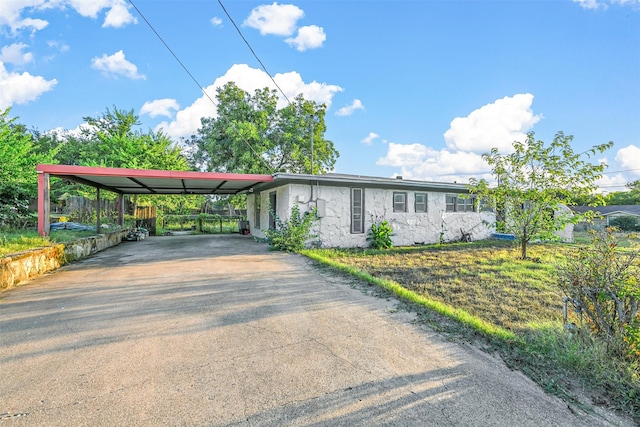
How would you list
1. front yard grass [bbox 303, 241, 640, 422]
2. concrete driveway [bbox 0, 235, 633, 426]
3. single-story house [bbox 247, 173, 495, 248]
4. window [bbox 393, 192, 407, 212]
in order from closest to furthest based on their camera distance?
concrete driveway [bbox 0, 235, 633, 426] → front yard grass [bbox 303, 241, 640, 422] → single-story house [bbox 247, 173, 495, 248] → window [bbox 393, 192, 407, 212]

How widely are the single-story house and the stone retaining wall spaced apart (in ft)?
18.1

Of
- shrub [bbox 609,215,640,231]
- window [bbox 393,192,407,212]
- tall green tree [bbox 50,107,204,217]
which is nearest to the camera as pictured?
window [bbox 393,192,407,212]

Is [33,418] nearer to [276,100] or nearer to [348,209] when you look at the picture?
[348,209]

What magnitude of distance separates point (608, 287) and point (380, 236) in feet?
27.2

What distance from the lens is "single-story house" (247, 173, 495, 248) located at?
33.3 feet

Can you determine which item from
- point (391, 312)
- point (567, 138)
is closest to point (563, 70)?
point (567, 138)

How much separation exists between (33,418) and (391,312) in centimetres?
346

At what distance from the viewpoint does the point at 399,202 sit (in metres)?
11.8

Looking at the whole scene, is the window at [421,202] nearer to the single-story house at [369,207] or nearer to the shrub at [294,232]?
the single-story house at [369,207]

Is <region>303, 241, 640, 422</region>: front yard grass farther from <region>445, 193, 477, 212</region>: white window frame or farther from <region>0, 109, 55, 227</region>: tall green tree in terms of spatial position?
<region>0, 109, 55, 227</region>: tall green tree

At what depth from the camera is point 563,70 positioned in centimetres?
923

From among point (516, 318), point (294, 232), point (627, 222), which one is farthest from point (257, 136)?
point (627, 222)

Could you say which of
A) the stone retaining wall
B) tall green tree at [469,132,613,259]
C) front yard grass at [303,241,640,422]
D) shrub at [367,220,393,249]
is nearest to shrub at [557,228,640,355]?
front yard grass at [303,241,640,422]

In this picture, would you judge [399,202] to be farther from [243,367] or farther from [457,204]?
[243,367]
